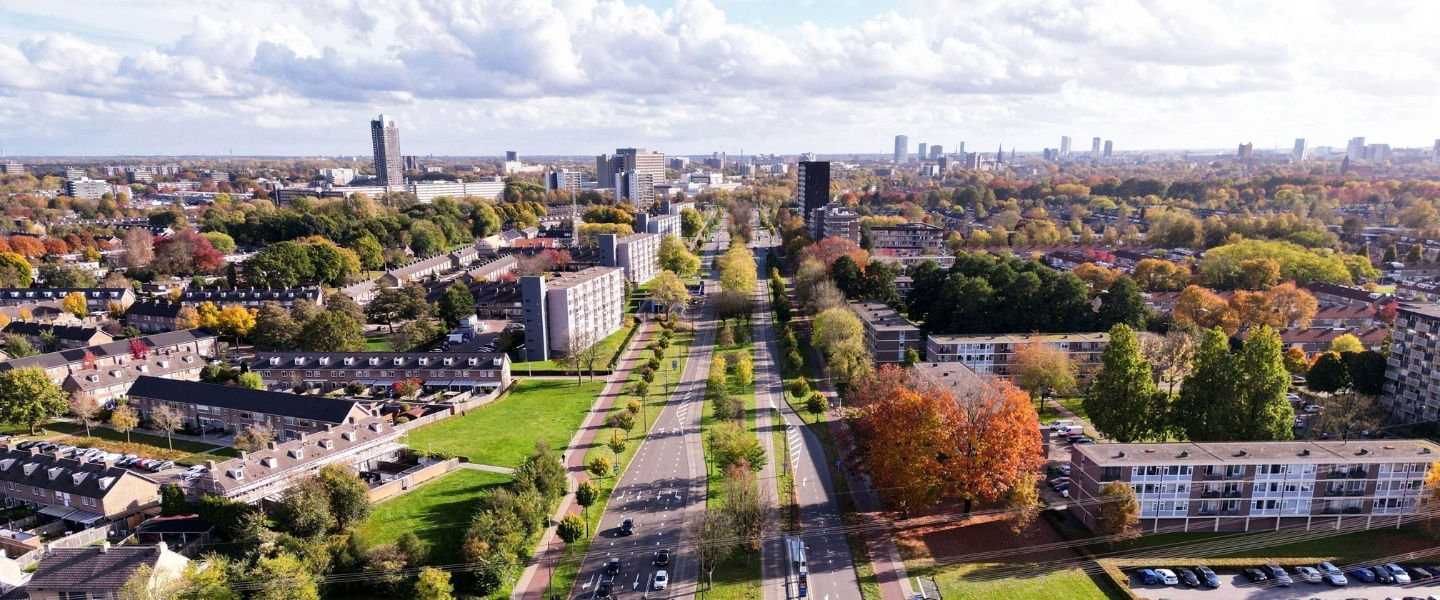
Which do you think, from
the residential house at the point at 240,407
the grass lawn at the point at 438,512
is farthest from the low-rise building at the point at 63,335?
the grass lawn at the point at 438,512

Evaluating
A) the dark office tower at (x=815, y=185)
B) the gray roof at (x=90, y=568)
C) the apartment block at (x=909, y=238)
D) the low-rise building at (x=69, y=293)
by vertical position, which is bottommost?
the gray roof at (x=90, y=568)

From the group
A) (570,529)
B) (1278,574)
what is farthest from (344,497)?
(1278,574)

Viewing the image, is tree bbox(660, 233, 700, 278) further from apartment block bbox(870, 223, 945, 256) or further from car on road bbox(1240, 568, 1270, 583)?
car on road bbox(1240, 568, 1270, 583)

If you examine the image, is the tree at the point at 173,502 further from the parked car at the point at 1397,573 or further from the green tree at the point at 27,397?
the parked car at the point at 1397,573

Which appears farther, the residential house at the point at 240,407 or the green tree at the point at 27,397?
the green tree at the point at 27,397

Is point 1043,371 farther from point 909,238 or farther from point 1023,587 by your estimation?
point 909,238

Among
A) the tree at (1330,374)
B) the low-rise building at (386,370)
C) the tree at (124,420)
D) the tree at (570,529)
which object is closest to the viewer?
the tree at (570,529)
